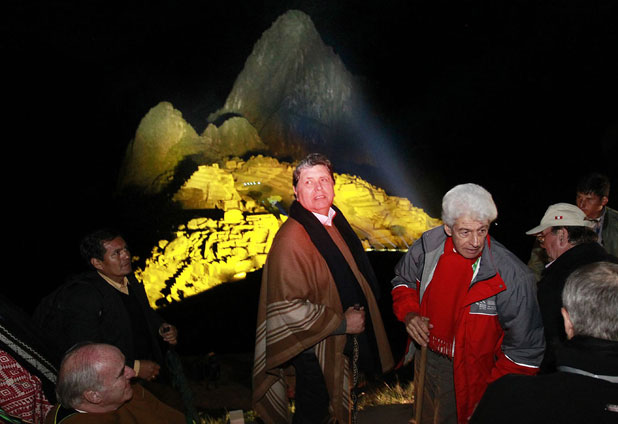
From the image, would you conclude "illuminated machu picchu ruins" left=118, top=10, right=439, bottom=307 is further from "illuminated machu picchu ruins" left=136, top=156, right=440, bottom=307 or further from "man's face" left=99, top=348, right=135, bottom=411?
"man's face" left=99, top=348, right=135, bottom=411

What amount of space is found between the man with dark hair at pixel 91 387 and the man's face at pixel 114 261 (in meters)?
0.89

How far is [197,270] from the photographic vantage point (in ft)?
25.9

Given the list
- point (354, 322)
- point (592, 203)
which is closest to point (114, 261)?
point (354, 322)

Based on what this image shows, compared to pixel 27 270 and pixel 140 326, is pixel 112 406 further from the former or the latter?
pixel 27 270

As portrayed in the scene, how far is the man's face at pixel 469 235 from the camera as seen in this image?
1.74 meters

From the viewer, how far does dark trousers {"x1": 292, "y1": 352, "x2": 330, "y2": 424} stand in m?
1.92

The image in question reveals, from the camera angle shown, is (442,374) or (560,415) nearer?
(560,415)

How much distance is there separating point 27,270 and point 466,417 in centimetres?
595

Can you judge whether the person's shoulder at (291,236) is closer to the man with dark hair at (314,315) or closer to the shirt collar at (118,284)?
the man with dark hair at (314,315)

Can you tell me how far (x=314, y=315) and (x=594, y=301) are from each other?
1107mm

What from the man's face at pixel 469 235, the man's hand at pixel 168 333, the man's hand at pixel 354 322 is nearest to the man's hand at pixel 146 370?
the man's hand at pixel 168 333

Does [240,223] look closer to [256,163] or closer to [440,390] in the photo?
[256,163]

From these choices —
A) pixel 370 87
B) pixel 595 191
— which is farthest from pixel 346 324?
pixel 370 87

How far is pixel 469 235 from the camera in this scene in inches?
69.0
